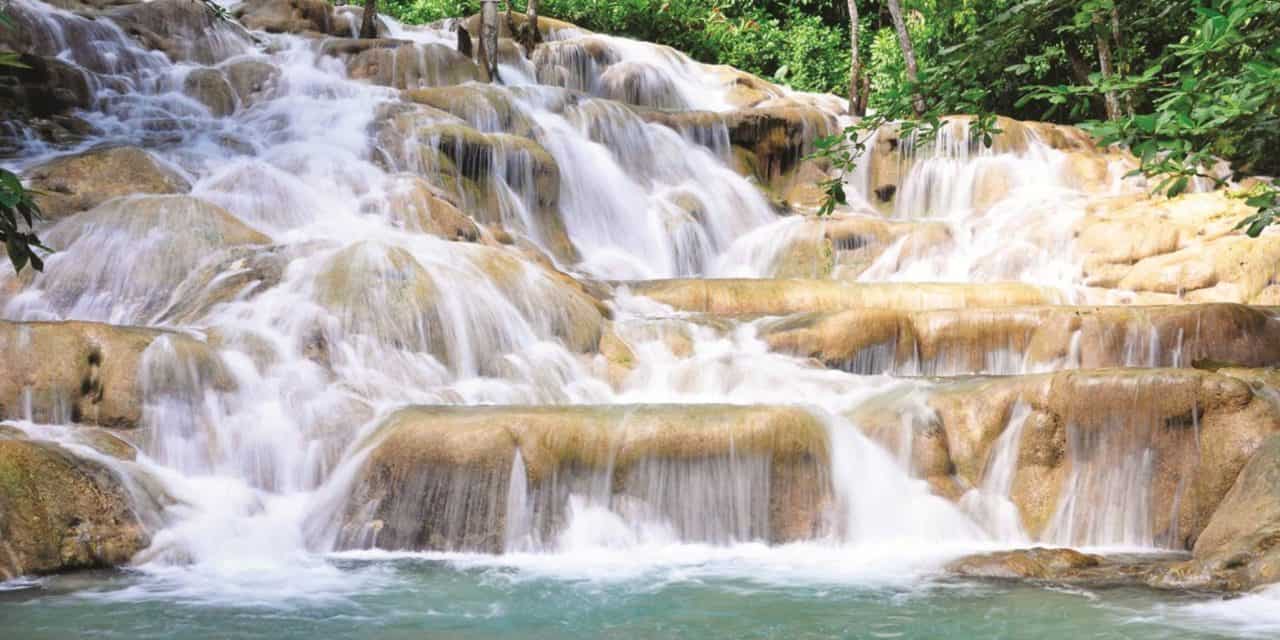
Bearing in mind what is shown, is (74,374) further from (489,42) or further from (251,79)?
(489,42)

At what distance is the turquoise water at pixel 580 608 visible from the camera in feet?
16.1

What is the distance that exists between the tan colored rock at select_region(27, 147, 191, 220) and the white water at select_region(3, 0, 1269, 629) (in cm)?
38

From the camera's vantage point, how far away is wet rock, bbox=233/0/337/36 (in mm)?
18453

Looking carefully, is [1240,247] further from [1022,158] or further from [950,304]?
[1022,158]

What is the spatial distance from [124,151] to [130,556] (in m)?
6.26

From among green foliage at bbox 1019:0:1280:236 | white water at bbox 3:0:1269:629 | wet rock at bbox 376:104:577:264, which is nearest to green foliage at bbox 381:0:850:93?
white water at bbox 3:0:1269:629

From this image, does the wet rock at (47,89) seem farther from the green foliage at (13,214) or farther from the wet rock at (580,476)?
the green foliage at (13,214)

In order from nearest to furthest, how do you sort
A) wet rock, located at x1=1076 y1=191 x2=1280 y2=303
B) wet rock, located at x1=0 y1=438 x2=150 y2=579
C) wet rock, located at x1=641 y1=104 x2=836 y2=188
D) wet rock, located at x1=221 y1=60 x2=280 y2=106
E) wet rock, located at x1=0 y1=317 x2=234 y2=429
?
wet rock, located at x1=0 y1=438 x2=150 y2=579, wet rock, located at x1=0 y1=317 x2=234 y2=429, wet rock, located at x1=1076 y1=191 x2=1280 y2=303, wet rock, located at x1=221 y1=60 x2=280 y2=106, wet rock, located at x1=641 y1=104 x2=836 y2=188

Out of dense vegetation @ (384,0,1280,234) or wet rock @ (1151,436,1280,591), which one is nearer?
dense vegetation @ (384,0,1280,234)

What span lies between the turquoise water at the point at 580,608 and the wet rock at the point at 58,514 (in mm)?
168

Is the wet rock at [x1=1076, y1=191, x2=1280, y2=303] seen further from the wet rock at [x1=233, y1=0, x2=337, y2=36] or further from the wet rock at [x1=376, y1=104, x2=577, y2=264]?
the wet rock at [x1=233, y1=0, x2=337, y2=36]

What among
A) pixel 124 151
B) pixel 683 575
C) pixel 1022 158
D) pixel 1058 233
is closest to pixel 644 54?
pixel 1022 158

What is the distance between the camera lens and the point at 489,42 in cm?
1733

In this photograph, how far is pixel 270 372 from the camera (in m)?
7.79
